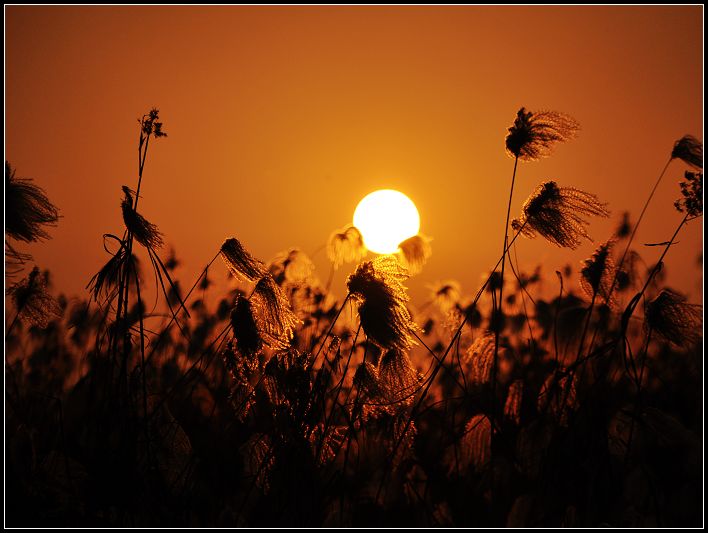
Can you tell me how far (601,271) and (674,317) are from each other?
13.9 inches

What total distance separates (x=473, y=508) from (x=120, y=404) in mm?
1692

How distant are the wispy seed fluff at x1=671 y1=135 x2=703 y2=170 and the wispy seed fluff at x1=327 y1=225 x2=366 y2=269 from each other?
6.74 feet

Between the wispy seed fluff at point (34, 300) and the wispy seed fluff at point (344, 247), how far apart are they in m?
1.99

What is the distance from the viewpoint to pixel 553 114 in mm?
2320

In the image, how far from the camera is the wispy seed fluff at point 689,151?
234 cm

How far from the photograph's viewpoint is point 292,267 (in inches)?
143

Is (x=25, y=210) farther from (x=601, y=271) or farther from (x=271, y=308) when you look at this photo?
(x=601, y=271)

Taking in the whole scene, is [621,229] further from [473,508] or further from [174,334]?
[174,334]

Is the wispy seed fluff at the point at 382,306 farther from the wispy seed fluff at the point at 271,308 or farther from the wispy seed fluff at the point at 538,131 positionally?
the wispy seed fluff at the point at 538,131

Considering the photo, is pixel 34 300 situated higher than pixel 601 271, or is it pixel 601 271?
pixel 601 271

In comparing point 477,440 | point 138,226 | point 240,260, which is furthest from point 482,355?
point 138,226

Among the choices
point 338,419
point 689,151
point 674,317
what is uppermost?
point 689,151

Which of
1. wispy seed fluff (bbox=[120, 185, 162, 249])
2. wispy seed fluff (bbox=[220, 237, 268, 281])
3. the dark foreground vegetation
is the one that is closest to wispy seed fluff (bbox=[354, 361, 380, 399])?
the dark foreground vegetation

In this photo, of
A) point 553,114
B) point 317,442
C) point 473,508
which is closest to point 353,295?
point 317,442
